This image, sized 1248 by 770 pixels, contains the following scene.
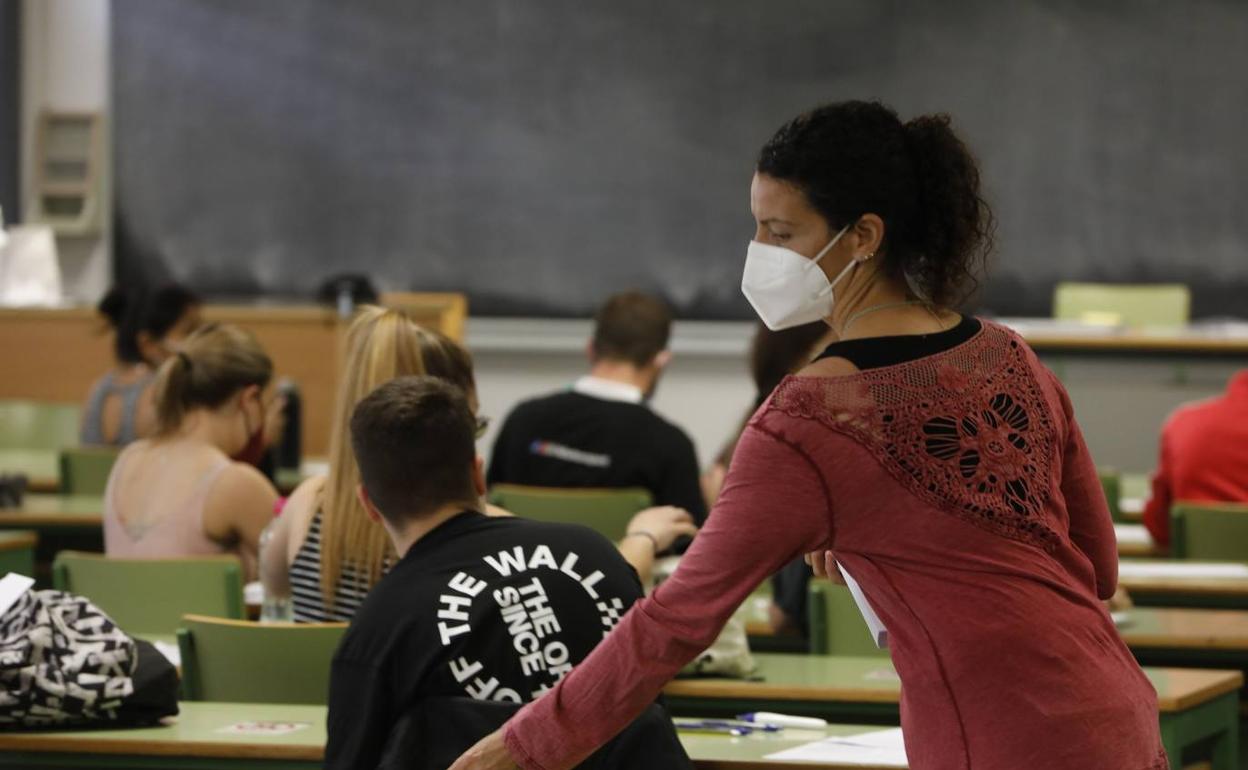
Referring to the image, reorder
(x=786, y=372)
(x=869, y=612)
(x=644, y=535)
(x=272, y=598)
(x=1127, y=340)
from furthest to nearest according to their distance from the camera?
1. (x=1127, y=340)
2. (x=786, y=372)
3. (x=272, y=598)
4. (x=644, y=535)
5. (x=869, y=612)

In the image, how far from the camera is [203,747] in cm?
266

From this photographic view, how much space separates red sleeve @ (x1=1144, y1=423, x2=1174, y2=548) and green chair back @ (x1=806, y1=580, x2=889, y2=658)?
5.47 feet

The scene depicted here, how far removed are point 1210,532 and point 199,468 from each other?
257cm

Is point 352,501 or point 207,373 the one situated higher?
point 207,373

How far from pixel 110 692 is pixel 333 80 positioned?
7.69 m

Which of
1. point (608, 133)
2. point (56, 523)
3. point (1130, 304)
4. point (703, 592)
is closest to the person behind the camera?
point (703, 592)

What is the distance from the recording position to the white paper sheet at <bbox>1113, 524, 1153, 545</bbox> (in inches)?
196

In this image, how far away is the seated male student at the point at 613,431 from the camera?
198 inches

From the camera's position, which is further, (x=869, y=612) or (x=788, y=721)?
(x=788, y=721)

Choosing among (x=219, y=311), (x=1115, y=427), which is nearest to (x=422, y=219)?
(x=219, y=311)

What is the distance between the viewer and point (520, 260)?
32.7ft

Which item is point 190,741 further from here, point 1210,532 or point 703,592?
point 1210,532

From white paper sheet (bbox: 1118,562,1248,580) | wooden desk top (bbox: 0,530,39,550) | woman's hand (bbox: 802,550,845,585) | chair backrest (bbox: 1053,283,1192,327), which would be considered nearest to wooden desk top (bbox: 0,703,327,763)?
woman's hand (bbox: 802,550,845,585)

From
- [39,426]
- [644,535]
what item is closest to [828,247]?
[644,535]
